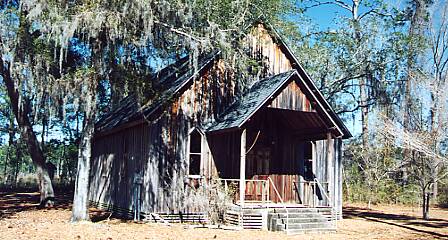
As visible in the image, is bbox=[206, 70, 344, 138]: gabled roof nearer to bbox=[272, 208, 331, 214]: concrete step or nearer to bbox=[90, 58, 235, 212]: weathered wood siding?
bbox=[90, 58, 235, 212]: weathered wood siding

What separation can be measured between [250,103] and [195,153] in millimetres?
2828

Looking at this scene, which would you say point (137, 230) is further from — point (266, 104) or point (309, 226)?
point (266, 104)

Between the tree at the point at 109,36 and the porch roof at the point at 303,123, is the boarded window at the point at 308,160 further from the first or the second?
the tree at the point at 109,36

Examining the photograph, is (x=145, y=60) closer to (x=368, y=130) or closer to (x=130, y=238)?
(x=130, y=238)

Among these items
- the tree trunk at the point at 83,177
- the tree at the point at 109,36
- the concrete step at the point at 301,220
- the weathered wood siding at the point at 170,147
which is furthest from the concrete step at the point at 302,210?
the tree trunk at the point at 83,177

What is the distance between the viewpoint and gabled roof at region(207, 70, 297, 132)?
1588 centimetres

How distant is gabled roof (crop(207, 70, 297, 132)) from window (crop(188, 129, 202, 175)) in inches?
23.5

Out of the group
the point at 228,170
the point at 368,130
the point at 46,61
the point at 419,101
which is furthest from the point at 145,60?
the point at 368,130


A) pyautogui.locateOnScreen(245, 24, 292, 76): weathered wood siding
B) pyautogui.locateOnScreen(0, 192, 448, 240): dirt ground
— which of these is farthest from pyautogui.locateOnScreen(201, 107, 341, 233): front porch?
pyautogui.locateOnScreen(245, 24, 292, 76): weathered wood siding

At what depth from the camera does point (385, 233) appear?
16.5 metres

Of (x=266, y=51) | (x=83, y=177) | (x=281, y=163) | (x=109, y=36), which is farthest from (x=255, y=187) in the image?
(x=109, y=36)

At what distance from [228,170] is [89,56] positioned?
6.63 metres

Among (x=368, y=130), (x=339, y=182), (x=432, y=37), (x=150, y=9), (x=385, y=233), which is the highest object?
(x=432, y=37)

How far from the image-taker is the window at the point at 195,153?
58.0 ft
